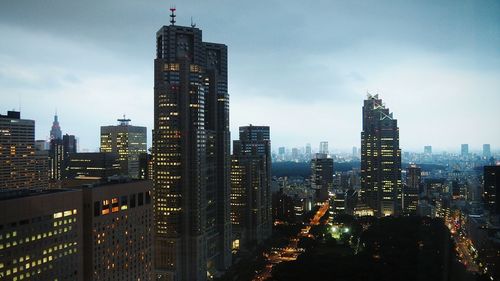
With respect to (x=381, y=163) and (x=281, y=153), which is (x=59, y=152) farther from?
(x=281, y=153)

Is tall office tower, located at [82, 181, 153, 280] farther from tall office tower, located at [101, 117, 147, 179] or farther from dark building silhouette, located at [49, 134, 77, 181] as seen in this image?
dark building silhouette, located at [49, 134, 77, 181]

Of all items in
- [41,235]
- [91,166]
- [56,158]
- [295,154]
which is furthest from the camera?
[295,154]

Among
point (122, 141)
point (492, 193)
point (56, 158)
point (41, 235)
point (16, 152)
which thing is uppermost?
point (122, 141)

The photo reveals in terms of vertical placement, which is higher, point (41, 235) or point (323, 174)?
point (41, 235)

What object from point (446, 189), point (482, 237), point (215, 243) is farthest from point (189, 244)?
point (446, 189)

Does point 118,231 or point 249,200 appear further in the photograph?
point 249,200

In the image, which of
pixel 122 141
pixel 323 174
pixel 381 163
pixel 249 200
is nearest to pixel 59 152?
pixel 122 141
